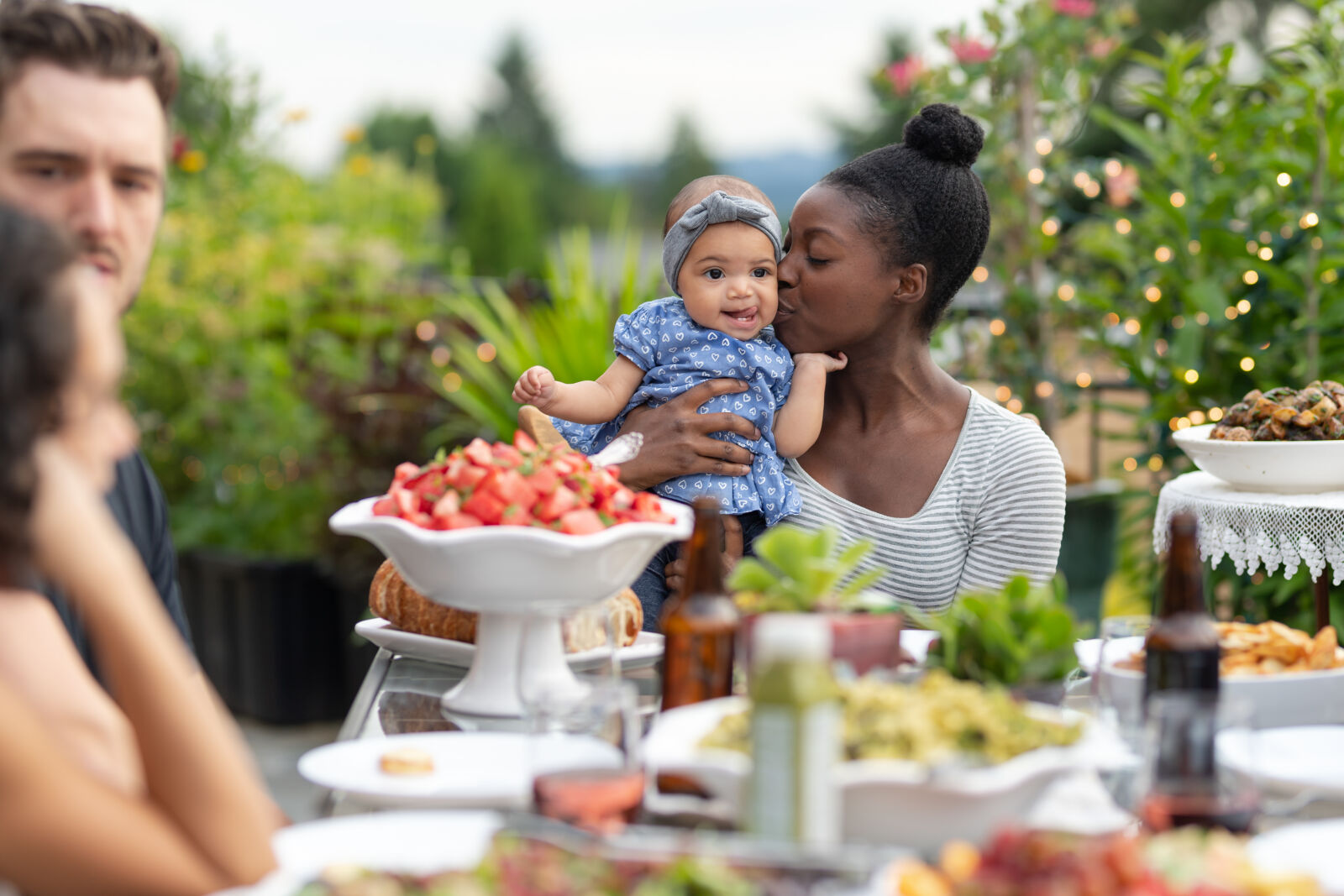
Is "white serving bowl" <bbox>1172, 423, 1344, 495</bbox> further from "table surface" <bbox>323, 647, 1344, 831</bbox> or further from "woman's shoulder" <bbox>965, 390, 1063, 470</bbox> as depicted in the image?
"table surface" <bbox>323, 647, 1344, 831</bbox>

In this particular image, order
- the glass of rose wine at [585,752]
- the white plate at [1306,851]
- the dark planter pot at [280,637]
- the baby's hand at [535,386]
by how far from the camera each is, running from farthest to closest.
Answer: the dark planter pot at [280,637] < the baby's hand at [535,386] < the glass of rose wine at [585,752] < the white plate at [1306,851]

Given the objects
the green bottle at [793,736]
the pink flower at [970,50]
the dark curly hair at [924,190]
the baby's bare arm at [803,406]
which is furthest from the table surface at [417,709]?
the pink flower at [970,50]

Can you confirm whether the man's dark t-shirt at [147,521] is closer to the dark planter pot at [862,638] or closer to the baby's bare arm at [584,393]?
the baby's bare arm at [584,393]

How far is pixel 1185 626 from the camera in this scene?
1328 millimetres

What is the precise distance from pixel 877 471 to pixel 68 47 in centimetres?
147

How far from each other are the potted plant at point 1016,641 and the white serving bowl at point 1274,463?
174 cm

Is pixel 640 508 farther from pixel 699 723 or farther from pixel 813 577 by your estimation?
pixel 699 723

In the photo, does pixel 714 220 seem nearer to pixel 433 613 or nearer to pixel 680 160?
pixel 433 613

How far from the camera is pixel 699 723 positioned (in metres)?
1.23

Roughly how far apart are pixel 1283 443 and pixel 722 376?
4.61 ft

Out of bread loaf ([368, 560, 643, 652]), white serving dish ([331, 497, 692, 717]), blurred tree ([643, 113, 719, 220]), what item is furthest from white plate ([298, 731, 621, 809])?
blurred tree ([643, 113, 719, 220])

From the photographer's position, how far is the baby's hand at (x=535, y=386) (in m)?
2.17

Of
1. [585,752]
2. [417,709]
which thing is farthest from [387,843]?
[417,709]

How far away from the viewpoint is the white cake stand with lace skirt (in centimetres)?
294
